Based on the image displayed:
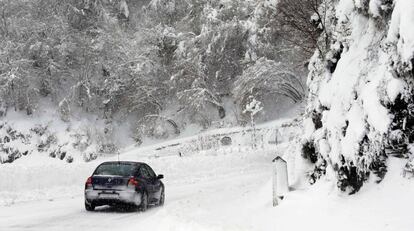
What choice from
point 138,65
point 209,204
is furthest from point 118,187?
point 138,65

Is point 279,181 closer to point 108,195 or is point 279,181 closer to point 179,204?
point 179,204

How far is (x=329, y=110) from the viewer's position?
431 inches

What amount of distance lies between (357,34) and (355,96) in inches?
59.6

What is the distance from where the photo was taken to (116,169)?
58.1ft

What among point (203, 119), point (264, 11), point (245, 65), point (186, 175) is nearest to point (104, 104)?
point (203, 119)

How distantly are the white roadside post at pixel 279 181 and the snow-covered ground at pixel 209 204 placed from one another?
235 mm

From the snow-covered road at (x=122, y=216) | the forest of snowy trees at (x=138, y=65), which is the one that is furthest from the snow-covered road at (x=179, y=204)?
the forest of snowy trees at (x=138, y=65)

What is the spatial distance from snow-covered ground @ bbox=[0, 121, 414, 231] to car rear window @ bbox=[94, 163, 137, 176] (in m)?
1.11

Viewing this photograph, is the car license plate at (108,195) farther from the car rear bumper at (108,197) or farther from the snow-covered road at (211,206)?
the snow-covered road at (211,206)

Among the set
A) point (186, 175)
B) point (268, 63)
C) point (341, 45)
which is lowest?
point (186, 175)

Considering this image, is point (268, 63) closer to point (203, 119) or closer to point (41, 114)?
point (203, 119)

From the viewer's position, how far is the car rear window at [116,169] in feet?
57.4

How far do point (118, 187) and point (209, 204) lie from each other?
9.44 feet

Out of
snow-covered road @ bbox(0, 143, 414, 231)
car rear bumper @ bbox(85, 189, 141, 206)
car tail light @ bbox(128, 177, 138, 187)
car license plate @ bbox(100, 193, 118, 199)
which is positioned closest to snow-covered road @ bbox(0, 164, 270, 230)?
snow-covered road @ bbox(0, 143, 414, 231)
